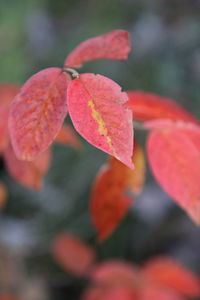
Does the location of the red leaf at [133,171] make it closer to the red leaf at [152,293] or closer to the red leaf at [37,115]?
the red leaf at [37,115]

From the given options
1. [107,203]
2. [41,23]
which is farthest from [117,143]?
[41,23]

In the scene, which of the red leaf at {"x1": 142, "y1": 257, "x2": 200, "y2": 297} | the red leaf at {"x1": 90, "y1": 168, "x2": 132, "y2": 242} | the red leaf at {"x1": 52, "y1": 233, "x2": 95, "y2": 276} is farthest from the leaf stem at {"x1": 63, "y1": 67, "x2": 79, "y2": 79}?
the red leaf at {"x1": 52, "y1": 233, "x2": 95, "y2": 276}

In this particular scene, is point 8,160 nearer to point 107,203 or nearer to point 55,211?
point 107,203

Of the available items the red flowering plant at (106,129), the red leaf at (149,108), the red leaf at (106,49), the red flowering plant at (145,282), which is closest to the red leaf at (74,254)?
the red flowering plant at (145,282)

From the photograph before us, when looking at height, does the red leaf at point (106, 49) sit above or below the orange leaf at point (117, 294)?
above

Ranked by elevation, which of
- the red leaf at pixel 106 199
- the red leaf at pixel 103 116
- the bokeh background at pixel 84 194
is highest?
the red leaf at pixel 103 116

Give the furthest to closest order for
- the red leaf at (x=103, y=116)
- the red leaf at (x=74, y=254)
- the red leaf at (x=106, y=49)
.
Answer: the red leaf at (x=74, y=254) < the red leaf at (x=106, y=49) < the red leaf at (x=103, y=116)

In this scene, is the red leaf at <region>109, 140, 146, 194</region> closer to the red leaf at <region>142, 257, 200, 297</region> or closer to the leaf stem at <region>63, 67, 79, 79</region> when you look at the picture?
the leaf stem at <region>63, 67, 79, 79</region>

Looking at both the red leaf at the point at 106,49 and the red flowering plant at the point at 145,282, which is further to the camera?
the red flowering plant at the point at 145,282
